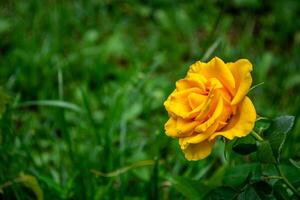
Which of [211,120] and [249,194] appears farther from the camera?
[249,194]

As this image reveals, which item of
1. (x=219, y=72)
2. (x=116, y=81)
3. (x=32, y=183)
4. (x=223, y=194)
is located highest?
(x=219, y=72)

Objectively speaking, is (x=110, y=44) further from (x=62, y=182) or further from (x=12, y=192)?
(x=12, y=192)

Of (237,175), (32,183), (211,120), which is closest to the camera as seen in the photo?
(211,120)

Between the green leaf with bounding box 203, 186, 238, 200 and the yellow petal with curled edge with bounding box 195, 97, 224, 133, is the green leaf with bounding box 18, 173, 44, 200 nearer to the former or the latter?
the green leaf with bounding box 203, 186, 238, 200

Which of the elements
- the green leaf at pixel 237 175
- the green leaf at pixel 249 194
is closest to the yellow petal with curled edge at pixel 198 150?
the green leaf at pixel 249 194

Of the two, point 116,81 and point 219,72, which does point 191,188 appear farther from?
point 116,81

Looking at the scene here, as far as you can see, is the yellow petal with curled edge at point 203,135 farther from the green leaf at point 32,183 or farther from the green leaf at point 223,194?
the green leaf at point 32,183

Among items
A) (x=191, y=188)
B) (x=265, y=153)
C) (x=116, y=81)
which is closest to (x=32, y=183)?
(x=191, y=188)
